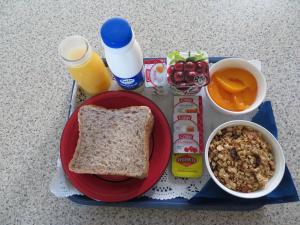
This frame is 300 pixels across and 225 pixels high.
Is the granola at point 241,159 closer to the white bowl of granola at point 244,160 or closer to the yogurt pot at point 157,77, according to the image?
the white bowl of granola at point 244,160

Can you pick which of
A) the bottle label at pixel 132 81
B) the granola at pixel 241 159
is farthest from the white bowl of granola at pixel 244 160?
the bottle label at pixel 132 81

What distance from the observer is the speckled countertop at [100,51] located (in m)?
0.86

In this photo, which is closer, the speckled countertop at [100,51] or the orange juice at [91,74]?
the orange juice at [91,74]

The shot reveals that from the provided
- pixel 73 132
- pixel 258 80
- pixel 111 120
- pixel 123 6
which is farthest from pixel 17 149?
pixel 258 80

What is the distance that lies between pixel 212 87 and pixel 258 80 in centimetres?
12

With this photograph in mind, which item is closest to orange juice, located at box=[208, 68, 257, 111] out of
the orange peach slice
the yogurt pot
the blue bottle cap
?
the orange peach slice

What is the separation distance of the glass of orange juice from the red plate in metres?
0.06

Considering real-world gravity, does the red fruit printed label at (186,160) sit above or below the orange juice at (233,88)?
below

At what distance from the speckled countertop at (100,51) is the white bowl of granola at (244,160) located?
174 millimetres

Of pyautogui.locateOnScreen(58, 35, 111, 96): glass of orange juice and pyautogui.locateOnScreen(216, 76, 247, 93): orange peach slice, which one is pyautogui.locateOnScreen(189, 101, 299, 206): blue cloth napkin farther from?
pyautogui.locateOnScreen(58, 35, 111, 96): glass of orange juice

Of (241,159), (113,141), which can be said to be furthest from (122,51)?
(241,159)

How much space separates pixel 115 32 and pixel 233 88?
344mm

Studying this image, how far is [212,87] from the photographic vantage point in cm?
79

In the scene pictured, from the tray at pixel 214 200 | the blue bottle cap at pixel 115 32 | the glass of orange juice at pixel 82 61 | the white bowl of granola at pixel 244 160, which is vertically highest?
the blue bottle cap at pixel 115 32
